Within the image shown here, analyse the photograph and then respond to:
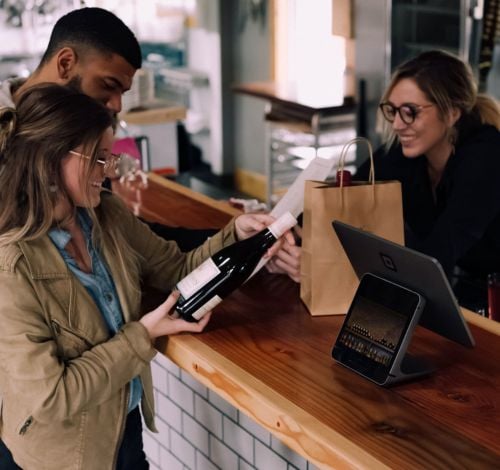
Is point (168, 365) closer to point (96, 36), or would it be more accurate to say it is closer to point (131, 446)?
point (131, 446)

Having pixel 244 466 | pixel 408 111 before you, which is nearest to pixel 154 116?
pixel 408 111

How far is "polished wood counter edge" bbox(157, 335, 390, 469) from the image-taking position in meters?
1.43

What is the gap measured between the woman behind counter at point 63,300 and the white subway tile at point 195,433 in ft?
1.82

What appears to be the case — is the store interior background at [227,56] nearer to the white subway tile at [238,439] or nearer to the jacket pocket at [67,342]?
the white subway tile at [238,439]

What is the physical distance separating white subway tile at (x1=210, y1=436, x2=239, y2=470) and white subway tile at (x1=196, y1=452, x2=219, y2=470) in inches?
1.0

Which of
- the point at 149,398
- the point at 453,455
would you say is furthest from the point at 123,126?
the point at 453,455

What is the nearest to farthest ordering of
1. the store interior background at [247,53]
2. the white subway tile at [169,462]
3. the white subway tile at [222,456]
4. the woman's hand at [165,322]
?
the woman's hand at [165,322] → the white subway tile at [222,456] → the white subway tile at [169,462] → the store interior background at [247,53]

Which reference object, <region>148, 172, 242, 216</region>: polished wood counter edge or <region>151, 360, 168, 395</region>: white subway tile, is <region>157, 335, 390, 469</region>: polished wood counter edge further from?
<region>148, 172, 242, 216</region>: polished wood counter edge

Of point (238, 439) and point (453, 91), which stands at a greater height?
point (453, 91)

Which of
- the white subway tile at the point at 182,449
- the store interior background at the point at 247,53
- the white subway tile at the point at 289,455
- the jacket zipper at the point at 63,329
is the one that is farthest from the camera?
the store interior background at the point at 247,53

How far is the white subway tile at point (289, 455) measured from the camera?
1994mm

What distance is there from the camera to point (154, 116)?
4.97 meters

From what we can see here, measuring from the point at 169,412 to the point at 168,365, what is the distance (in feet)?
0.54

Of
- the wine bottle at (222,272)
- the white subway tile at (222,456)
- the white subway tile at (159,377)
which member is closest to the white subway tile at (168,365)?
the white subway tile at (159,377)
